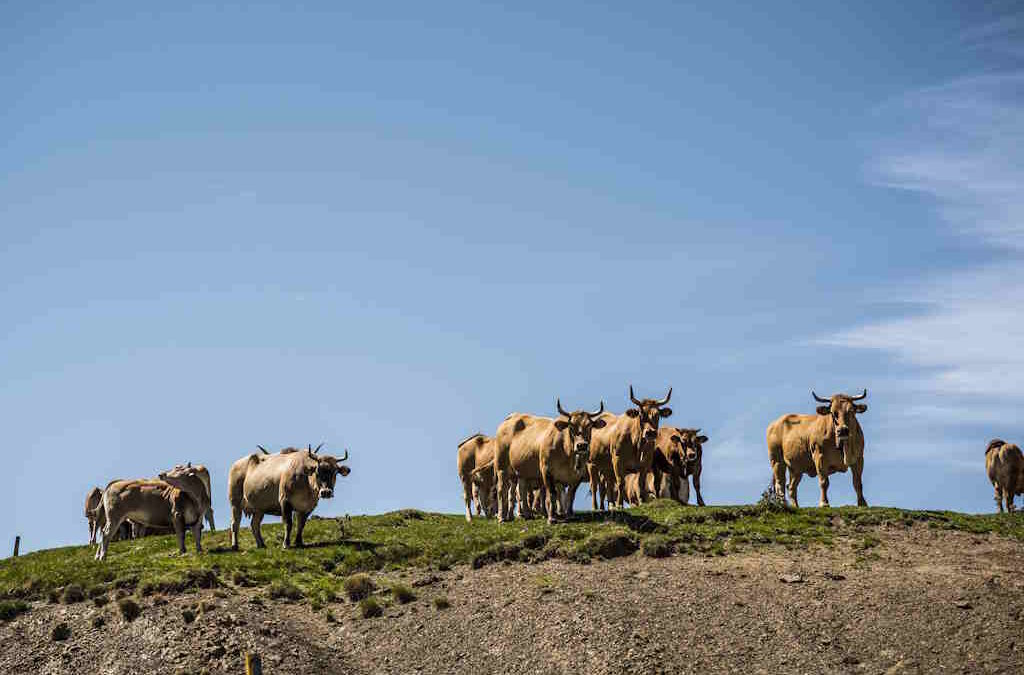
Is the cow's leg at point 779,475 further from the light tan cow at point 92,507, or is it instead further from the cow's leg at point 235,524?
the light tan cow at point 92,507

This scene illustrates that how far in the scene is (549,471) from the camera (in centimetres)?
4162

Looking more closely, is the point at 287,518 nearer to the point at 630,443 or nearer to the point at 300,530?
the point at 300,530

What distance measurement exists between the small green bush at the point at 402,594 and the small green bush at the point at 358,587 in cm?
73

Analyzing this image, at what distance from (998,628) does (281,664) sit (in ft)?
54.6

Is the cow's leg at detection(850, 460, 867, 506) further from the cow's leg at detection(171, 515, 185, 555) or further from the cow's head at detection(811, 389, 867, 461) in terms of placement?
the cow's leg at detection(171, 515, 185, 555)

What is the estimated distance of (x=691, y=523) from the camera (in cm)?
3838

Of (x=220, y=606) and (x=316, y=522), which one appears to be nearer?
(x=220, y=606)

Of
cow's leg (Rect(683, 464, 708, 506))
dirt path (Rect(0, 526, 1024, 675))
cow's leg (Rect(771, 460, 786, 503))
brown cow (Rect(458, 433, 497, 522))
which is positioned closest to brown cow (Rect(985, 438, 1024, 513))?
cow's leg (Rect(771, 460, 786, 503))

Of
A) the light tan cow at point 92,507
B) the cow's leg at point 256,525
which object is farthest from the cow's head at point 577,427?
the light tan cow at point 92,507

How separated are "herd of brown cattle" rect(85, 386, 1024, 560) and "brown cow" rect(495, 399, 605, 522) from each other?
0.05m

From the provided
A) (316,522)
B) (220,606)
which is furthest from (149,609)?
(316,522)

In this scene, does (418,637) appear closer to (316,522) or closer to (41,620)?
(41,620)

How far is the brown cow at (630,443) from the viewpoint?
44.6m

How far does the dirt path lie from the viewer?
28.2 metres
